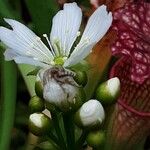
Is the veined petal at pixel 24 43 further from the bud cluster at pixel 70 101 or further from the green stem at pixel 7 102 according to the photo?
the green stem at pixel 7 102

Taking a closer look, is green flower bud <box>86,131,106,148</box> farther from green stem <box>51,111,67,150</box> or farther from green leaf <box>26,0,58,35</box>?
green leaf <box>26,0,58,35</box>

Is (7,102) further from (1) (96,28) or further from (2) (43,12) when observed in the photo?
(1) (96,28)

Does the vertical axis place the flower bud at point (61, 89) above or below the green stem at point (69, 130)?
above

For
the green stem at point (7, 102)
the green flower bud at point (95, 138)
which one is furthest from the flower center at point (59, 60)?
the green stem at point (7, 102)

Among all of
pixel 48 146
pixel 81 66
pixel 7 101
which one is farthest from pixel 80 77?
pixel 7 101

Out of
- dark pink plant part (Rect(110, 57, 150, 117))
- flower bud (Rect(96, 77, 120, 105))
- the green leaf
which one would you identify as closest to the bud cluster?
flower bud (Rect(96, 77, 120, 105))

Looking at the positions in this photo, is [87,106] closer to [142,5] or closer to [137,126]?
[137,126]
